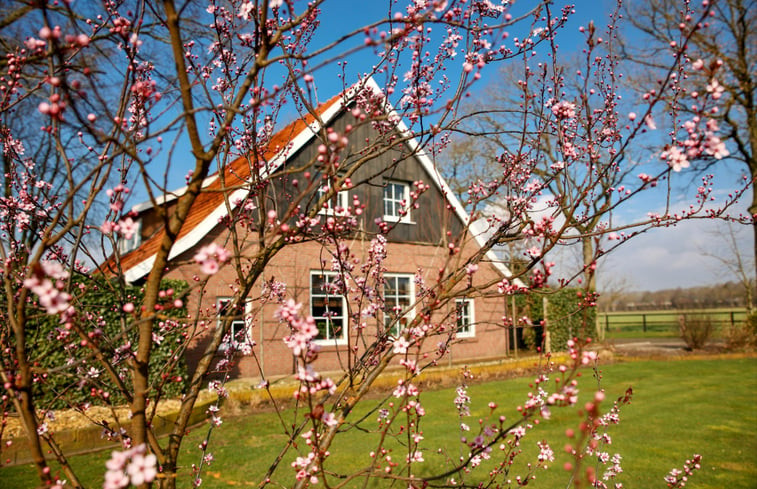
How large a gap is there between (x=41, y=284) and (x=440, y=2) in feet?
4.96

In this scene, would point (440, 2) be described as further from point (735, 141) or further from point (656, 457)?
point (735, 141)

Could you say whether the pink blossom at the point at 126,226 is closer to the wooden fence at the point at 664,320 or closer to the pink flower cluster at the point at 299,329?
the pink flower cluster at the point at 299,329

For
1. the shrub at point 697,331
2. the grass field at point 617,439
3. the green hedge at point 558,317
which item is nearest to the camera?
the grass field at point 617,439

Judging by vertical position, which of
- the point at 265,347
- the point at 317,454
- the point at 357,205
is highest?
the point at 357,205

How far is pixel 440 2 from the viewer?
168cm

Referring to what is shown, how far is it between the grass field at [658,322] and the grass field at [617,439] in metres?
9.66

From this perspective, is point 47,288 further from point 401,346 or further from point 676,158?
point 676,158

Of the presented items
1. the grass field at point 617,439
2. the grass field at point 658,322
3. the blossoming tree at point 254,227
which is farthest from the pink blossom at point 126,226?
the grass field at point 658,322

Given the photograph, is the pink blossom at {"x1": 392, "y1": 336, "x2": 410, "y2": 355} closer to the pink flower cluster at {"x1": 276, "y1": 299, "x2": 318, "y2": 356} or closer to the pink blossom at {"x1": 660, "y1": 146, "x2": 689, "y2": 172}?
the pink flower cluster at {"x1": 276, "y1": 299, "x2": 318, "y2": 356}

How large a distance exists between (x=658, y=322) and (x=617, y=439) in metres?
28.6

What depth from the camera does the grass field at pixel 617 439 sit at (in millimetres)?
4953

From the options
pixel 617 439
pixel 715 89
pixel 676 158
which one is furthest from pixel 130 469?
pixel 617 439

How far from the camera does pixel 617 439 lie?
20.6 ft

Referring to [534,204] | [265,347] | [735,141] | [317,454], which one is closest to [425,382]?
[265,347]
